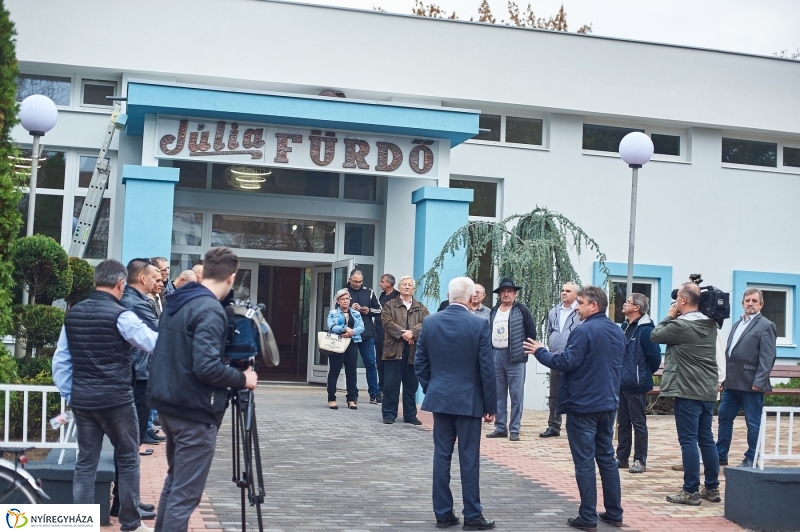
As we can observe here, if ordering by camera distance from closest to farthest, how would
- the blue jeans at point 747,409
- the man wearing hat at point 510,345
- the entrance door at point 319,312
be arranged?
the blue jeans at point 747,409 < the man wearing hat at point 510,345 < the entrance door at point 319,312

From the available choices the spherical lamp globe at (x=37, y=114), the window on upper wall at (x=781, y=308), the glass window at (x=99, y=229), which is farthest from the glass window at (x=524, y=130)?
the spherical lamp globe at (x=37, y=114)

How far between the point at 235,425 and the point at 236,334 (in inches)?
39.0

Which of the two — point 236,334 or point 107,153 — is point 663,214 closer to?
point 107,153

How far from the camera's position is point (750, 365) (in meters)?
9.50

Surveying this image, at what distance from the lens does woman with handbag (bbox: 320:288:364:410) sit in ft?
46.1

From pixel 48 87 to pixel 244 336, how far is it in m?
13.3

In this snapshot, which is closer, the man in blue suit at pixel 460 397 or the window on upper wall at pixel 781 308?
the man in blue suit at pixel 460 397

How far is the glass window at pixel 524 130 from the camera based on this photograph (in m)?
19.2

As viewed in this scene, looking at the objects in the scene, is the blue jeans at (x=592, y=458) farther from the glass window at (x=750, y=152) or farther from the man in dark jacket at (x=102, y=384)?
the glass window at (x=750, y=152)

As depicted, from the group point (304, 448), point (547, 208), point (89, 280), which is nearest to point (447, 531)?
point (304, 448)

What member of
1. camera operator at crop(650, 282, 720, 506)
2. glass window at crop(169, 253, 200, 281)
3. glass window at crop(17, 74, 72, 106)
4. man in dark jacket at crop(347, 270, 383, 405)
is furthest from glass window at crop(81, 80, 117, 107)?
camera operator at crop(650, 282, 720, 506)

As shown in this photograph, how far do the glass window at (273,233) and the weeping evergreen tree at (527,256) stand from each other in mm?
3164

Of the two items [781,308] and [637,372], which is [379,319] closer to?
[637,372]

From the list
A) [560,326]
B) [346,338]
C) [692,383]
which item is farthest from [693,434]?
[346,338]
